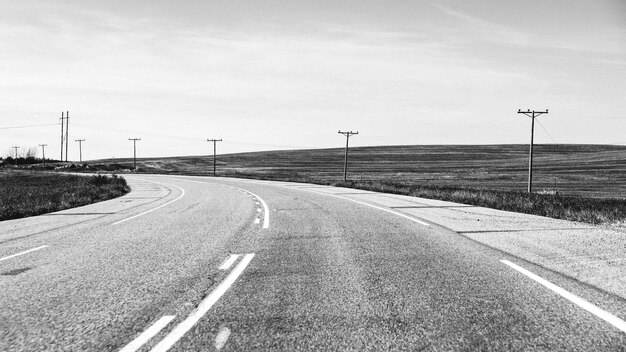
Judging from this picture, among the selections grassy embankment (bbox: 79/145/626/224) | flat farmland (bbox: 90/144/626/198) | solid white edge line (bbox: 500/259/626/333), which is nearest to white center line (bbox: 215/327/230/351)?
solid white edge line (bbox: 500/259/626/333)

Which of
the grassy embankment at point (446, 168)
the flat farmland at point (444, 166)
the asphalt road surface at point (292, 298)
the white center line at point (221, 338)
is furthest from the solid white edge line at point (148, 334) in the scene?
the flat farmland at point (444, 166)

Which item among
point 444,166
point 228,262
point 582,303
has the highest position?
point 444,166

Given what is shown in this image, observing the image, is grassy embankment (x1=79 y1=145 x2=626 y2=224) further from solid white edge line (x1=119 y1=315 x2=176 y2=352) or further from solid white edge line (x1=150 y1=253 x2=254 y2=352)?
solid white edge line (x1=119 y1=315 x2=176 y2=352)

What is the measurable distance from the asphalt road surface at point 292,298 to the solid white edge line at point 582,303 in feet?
0.07

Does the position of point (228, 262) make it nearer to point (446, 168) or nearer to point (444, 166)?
point (446, 168)

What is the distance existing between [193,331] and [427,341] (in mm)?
1936

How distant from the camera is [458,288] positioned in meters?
5.46

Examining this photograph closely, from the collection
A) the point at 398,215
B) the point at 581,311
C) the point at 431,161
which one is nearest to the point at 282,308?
the point at 581,311

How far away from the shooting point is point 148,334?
395cm

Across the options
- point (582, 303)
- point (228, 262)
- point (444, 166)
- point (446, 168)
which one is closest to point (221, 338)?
point (228, 262)

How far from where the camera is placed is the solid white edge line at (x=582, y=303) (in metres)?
4.28

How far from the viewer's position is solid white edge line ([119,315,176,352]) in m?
3.69

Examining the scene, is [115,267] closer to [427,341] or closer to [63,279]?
[63,279]

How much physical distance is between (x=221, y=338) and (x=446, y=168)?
86358 millimetres
